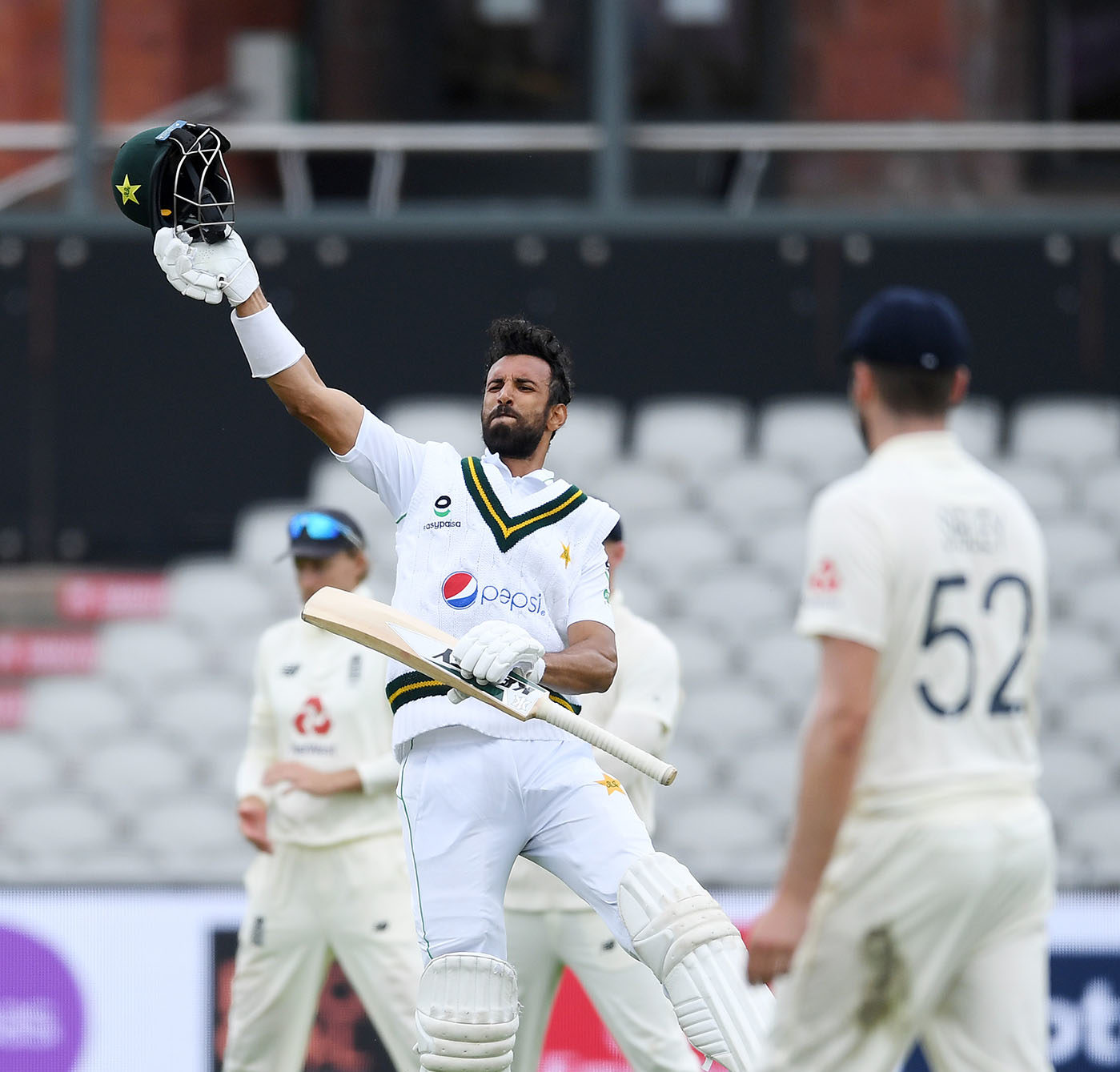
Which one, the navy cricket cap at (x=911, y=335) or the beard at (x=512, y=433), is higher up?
the navy cricket cap at (x=911, y=335)

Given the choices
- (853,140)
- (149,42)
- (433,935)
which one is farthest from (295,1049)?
(149,42)

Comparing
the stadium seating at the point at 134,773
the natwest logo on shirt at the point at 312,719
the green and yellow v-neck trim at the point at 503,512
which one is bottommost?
the stadium seating at the point at 134,773

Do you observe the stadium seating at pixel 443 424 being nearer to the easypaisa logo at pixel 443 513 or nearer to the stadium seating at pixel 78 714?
the stadium seating at pixel 78 714

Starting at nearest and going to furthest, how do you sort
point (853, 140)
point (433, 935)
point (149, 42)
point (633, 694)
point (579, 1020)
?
point (433, 935)
point (633, 694)
point (579, 1020)
point (853, 140)
point (149, 42)

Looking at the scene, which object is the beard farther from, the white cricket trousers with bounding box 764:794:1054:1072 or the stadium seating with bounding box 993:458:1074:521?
the stadium seating with bounding box 993:458:1074:521

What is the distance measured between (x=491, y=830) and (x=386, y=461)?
0.81 meters

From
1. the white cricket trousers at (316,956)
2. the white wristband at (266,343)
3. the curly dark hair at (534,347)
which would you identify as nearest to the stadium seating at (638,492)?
the white cricket trousers at (316,956)

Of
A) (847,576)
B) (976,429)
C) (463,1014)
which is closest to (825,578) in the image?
(847,576)

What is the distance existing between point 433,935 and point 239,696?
5.21 m

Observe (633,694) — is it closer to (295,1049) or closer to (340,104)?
(295,1049)

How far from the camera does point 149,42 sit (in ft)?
38.5

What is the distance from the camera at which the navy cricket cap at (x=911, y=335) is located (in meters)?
3.07

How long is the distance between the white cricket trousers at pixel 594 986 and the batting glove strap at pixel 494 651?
1.33 metres

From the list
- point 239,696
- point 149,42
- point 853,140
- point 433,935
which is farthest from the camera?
point 149,42
